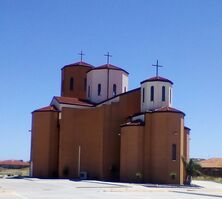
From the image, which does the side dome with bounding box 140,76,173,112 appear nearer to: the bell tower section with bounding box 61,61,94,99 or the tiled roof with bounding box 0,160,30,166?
the bell tower section with bounding box 61,61,94,99

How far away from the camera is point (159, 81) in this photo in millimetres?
54250

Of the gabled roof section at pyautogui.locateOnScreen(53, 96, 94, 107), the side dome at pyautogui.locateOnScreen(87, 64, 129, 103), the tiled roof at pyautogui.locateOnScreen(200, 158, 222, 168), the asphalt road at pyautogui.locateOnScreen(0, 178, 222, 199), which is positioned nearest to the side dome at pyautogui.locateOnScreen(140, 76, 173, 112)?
the side dome at pyautogui.locateOnScreen(87, 64, 129, 103)

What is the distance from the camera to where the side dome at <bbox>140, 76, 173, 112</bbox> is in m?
53.9

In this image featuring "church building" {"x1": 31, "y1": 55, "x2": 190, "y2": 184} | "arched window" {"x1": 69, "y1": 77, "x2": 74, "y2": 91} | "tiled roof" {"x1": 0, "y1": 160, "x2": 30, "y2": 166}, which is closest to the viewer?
"church building" {"x1": 31, "y1": 55, "x2": 190, "y2": 184}

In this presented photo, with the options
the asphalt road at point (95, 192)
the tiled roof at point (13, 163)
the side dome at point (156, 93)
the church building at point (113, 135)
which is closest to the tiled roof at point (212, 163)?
the church building at point (113, 135)

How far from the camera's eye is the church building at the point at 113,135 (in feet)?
165

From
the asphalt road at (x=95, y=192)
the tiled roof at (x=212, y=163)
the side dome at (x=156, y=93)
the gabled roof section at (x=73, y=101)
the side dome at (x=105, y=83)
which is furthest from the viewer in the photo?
the tiled roof at (x=212, y=163)

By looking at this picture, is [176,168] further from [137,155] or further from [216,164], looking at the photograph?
[216,164]

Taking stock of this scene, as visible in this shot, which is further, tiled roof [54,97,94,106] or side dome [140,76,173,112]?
tiled roof [54,97,94,106]

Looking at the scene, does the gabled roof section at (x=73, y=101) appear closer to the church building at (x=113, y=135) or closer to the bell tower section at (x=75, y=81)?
the church building at (x=113, y=135)

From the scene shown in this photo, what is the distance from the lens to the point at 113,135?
55.5m

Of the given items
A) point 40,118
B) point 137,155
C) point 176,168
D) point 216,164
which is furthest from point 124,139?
point 216,164

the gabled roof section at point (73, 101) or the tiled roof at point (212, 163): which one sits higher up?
the gabled roof section at point (73, 101)

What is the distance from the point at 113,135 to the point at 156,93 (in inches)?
265
